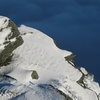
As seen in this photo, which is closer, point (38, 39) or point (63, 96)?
point (63, 96)

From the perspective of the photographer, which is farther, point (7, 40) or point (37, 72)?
point (7, 40)

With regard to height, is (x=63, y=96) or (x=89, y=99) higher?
(x=63, y=96)

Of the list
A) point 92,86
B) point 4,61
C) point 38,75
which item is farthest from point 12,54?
point 92,86

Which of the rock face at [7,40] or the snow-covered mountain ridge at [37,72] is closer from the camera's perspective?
the snow-covered mountain ridge at [37,72]

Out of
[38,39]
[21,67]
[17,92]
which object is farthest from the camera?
[38,39]

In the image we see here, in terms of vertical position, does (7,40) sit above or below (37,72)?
above

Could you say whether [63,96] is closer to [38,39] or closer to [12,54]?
[12,54]
